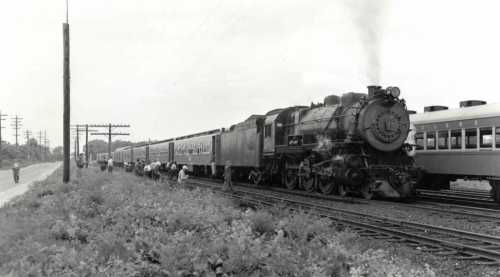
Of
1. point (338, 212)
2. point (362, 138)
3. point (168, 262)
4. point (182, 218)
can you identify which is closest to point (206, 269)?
point (168, 262)

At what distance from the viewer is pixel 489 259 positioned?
23.3ft

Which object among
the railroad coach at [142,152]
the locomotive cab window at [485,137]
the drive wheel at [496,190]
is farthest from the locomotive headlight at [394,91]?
the railroad coach at [142,152]

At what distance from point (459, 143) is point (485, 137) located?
119cm

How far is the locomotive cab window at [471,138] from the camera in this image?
15.7m

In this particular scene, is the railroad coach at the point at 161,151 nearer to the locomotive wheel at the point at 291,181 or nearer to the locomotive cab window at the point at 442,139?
the locomotive wheel at the point at 291,181

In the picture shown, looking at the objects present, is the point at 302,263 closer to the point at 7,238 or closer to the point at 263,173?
the point at 7,238

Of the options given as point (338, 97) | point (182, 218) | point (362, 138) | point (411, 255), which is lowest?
point (411, 255)

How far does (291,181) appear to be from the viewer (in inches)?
802

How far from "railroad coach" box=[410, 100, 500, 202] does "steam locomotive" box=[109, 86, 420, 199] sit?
4.59 feet

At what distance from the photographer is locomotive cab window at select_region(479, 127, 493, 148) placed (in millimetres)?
15008

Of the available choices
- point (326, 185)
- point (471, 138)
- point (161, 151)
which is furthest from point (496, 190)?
point (161, 151)

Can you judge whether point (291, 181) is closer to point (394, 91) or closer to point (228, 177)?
point (228, 177)

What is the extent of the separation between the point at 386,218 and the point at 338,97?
8.48 meters

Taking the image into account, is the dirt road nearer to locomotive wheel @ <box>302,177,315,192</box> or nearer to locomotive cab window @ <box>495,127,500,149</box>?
locomotive wheel @ <box>302,177,315,192</box>
